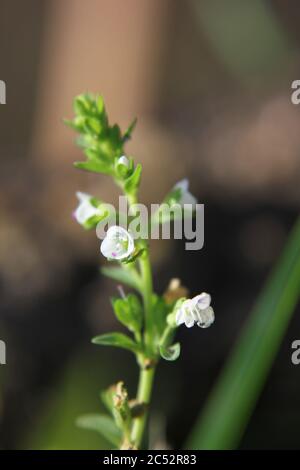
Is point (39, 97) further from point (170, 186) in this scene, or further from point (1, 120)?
point (170, 186)

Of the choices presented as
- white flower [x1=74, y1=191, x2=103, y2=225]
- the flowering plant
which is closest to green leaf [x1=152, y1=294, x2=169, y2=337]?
the flowering plant

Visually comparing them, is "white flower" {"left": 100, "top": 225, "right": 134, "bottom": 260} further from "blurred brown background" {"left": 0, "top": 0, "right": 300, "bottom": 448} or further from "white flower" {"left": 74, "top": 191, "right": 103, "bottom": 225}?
"blurred brown background" {"left": 0, "top": 0, "right": 300, "bottom": 448}

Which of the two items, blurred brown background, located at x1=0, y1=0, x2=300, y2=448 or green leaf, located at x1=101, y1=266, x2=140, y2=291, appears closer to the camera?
green leaf, located at x1=101, y1=266, x2=140, y2=291

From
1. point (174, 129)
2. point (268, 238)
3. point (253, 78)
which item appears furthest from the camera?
point (253, 78)

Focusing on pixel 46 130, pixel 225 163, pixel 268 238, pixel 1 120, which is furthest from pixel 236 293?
pixel 1 120

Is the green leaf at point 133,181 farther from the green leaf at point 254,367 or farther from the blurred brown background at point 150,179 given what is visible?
the blurred brown background at point 150,179

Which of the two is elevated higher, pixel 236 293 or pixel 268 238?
pixel 268 238
